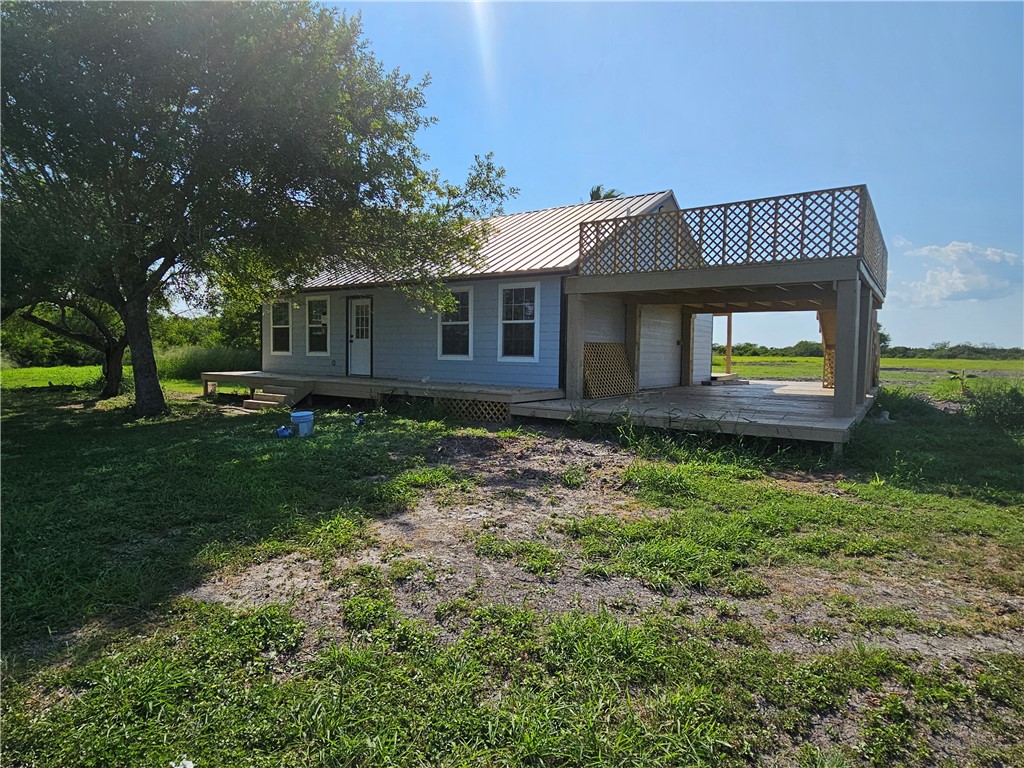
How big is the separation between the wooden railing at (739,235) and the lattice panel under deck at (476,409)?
2.86 m

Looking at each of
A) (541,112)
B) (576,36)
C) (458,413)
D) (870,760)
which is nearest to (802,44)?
(576,36)

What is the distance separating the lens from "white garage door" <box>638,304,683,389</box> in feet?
42.7

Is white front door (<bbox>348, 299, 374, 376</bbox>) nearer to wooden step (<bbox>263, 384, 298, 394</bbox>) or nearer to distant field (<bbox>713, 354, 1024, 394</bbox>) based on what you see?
wooden step (<bbox>263, 384, 298, 394</bbox>)

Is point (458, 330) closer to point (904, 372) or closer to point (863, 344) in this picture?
Answer: point (863, 344)

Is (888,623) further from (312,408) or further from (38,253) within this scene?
(312,408)

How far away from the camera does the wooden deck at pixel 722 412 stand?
7.38 meters

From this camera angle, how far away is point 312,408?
489 inches

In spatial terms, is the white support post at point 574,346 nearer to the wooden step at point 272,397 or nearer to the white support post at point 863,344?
the white support post at point 863,344

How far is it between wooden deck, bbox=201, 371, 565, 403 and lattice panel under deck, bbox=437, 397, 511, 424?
0.13 meters

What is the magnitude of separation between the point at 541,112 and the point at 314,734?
34.8 feet

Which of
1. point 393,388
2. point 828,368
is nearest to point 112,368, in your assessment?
point 393,388

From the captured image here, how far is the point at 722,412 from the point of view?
8.80m

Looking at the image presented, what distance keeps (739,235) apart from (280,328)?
39.0 ft

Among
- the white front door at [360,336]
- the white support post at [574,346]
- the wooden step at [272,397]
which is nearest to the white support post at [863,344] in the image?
the white support post at [574,346]
